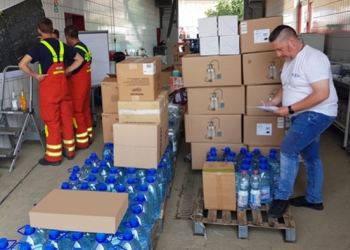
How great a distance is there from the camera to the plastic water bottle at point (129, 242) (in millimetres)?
1684

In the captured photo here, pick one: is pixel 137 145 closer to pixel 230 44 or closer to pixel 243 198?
pixel 243 198

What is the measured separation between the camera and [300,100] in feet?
7.76

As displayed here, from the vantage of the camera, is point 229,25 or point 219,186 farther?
point 229,25

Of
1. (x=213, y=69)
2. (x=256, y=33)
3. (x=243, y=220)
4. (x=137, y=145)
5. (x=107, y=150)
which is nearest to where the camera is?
(x=243, y=220)

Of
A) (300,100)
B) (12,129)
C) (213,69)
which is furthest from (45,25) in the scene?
(300,100)

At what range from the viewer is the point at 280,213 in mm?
2455

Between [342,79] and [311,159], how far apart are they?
88.0 inches

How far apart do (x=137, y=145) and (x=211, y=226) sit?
2.89ft

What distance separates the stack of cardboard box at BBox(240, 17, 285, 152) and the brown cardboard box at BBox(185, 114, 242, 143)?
0.08 metres

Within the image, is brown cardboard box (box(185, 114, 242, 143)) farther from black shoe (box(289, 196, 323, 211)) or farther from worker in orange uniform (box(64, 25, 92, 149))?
worker in orange uniform (box(64, 25, 92, 149))

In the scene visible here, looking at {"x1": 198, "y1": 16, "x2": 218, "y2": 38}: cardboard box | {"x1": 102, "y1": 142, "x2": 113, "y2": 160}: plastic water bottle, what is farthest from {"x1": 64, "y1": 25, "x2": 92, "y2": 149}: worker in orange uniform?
{"x1": 198, "y1": 16, "x2": 218, "y2": 38}: cardboard box

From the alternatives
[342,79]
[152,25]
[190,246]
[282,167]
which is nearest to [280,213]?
[282,167]

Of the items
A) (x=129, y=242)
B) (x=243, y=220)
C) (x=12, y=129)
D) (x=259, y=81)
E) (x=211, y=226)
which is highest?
(x=259, y=81)

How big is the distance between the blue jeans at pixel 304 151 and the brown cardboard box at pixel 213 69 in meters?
0.83
